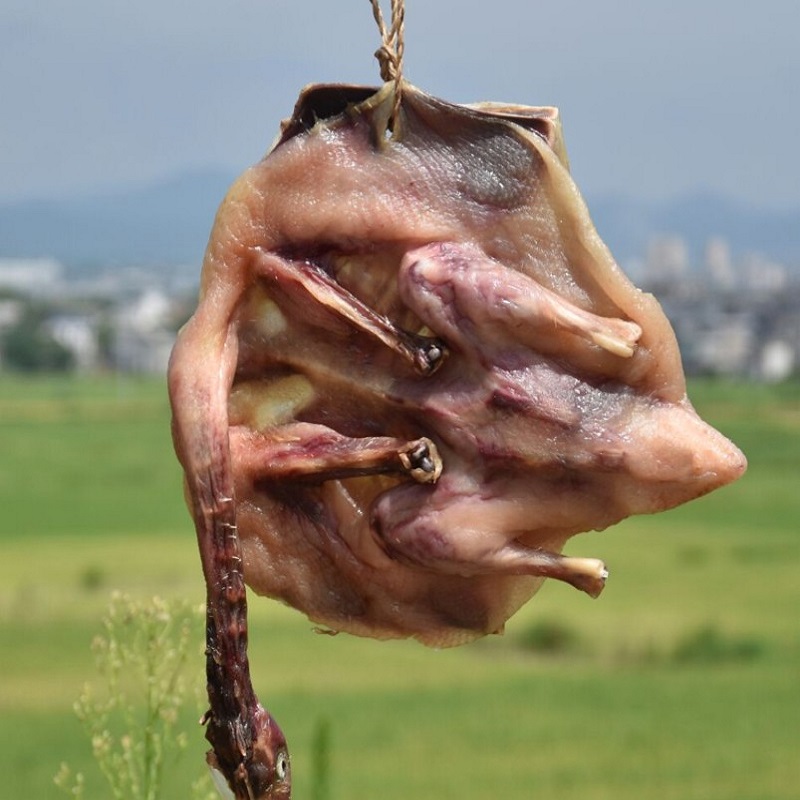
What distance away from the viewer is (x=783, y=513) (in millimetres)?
27812

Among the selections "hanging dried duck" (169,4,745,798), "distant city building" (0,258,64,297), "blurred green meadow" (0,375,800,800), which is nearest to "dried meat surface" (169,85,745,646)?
"hanging dried duck" (169,4,745,798)

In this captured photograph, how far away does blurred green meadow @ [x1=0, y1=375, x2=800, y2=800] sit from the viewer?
12.5 meters

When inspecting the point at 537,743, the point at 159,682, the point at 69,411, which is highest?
the point at 159,682

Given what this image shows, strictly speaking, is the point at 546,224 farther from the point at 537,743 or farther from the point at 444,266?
the point at 537,743

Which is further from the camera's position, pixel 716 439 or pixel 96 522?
pixel 96 522

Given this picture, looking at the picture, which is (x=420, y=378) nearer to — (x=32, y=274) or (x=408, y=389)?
(x=408, y=389)

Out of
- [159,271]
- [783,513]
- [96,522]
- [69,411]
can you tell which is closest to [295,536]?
[96,522]

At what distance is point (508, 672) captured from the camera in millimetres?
16578

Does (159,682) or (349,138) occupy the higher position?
(349,138)

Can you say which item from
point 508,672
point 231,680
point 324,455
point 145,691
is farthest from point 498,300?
point 508,672

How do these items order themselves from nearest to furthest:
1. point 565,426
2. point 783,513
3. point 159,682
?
point 565,426 < point 159,682 < point 783,513

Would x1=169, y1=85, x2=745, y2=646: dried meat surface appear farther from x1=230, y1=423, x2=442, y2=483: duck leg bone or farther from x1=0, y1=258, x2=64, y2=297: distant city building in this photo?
x1=0, y1=258, x2=64, y2=297: distant city building

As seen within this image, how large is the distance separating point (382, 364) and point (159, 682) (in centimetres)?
96

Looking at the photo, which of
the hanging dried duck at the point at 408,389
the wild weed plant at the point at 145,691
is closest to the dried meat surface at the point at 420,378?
the hanging dried duck at the point at 408,389
